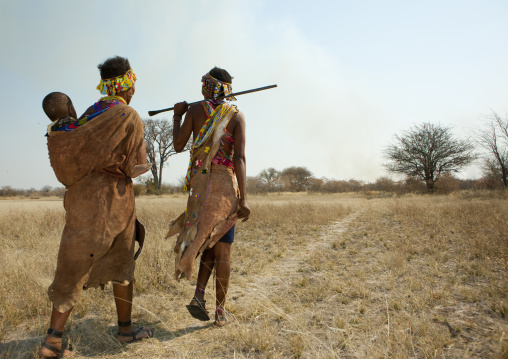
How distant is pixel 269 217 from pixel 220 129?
6.25 m

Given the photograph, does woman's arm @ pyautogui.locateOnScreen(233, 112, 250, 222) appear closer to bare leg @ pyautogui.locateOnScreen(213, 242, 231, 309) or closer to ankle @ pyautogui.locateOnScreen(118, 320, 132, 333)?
bare leg @ pyautogui.locateOnScreen(213, 242, 231, 309)

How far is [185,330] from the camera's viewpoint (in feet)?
8.36

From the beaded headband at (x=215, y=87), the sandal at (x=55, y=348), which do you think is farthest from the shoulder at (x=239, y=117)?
the sandal at (x=55, y=348)

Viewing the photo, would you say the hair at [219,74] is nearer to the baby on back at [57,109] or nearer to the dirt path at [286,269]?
the baby on back at [57,109]

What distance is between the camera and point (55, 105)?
7.13 feet

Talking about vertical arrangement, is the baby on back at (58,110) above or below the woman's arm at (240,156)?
above

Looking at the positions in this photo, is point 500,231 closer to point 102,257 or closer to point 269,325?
point 269,325

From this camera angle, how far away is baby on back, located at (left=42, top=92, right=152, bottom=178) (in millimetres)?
2131

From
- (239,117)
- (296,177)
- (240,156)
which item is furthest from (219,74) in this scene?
(296,177)

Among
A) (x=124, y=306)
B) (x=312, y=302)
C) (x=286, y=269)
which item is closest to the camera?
(x=124, y=306)

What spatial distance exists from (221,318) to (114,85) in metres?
2.08

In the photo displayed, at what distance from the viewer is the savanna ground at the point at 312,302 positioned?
7.17 feet

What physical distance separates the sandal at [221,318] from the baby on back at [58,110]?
185cm

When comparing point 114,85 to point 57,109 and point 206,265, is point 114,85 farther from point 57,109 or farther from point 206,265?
point 206,265
